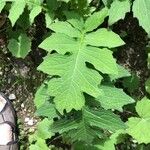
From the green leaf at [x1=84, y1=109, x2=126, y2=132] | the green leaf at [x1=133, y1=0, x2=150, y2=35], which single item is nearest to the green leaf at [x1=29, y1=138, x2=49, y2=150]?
the green leaf at [x1=84, y1=109, x2=126, y2=132]

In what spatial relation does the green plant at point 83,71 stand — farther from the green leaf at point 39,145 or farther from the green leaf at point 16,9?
the green leaf at point 39,145

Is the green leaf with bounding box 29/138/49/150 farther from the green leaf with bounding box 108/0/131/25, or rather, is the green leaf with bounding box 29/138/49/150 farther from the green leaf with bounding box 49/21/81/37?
the green leaf with bounding box 108/0/131/25

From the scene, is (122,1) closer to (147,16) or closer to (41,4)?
(147,16)

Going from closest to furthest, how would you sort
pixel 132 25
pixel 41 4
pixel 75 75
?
1. pixel 75 75
2. pixel 41 4
3. pixel 132 25

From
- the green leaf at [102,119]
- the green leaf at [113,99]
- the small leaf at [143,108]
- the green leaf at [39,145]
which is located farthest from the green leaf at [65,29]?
the green leaf at [39,145]

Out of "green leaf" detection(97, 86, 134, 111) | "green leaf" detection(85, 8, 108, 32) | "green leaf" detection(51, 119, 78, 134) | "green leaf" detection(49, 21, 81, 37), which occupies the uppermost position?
"green leaf" detection(85, 8, 108, 32)

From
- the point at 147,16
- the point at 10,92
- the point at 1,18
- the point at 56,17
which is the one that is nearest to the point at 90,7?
the point at 56,17
